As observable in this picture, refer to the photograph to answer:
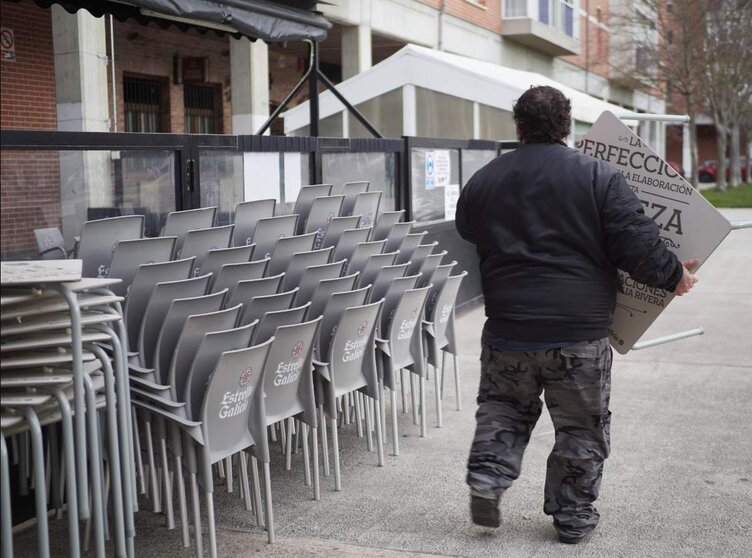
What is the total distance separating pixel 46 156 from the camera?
506 centimetres

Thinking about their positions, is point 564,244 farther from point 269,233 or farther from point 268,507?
point 269,233

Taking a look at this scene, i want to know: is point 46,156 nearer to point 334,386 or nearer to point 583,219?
point 334,386

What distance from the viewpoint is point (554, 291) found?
14.3ft

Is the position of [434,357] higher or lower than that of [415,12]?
lower

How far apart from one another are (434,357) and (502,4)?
23508mm

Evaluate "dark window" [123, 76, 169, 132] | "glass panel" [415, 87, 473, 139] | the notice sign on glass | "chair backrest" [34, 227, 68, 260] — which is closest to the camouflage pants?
the notice sign on glass

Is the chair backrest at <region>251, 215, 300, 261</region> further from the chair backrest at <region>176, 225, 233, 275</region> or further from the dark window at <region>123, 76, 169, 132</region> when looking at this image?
the dark window at <region>123, 76, 169, 132</region>

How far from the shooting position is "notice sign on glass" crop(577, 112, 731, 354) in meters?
4.73

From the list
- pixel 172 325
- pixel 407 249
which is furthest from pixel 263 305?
pixel 407 249

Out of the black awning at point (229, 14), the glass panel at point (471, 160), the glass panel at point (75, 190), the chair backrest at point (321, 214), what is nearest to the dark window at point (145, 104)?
the glass panel at point (471, 160)

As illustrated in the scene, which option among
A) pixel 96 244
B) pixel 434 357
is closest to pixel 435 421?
pixel 434 357

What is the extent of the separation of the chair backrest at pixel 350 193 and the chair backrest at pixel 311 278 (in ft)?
5.06

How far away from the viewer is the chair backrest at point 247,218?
6.12 metres

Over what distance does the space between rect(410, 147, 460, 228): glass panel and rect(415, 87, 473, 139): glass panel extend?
128 inches
